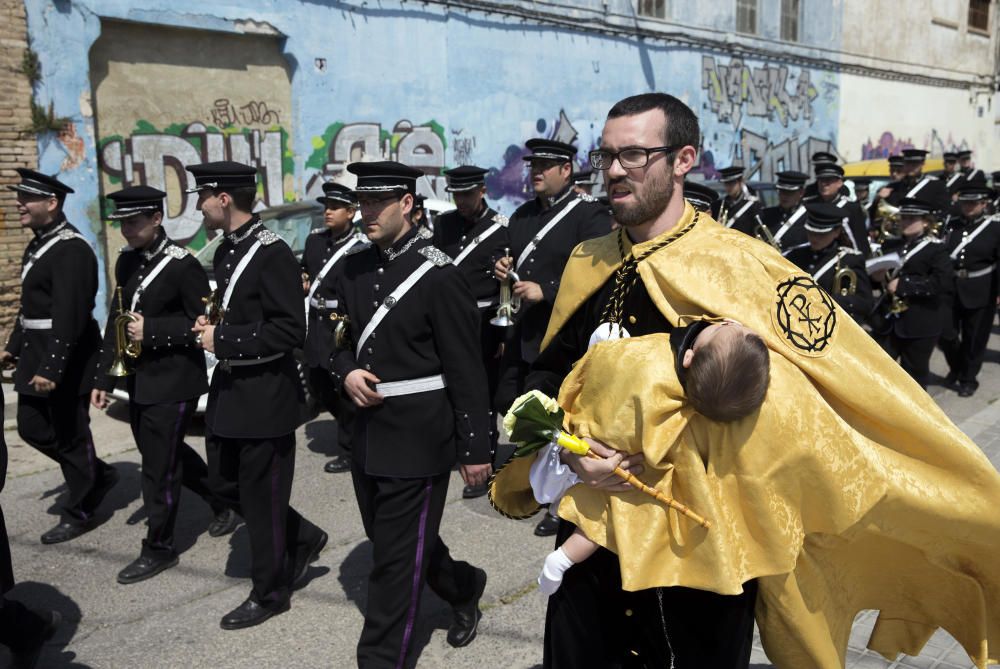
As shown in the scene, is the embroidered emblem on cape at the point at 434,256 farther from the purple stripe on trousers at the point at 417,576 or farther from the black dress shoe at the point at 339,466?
the black dress shoe at the point at 339,466

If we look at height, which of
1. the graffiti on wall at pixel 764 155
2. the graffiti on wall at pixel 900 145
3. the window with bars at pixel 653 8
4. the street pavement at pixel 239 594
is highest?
the window with bars at pixel 653 8

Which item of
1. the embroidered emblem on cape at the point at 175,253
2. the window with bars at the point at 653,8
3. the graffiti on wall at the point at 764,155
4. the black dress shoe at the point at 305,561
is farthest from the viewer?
the graffiti on wall at the point at 764,155

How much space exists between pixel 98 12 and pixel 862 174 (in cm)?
1233

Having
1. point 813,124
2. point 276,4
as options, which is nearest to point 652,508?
point 276,4

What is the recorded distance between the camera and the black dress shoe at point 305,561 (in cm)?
504

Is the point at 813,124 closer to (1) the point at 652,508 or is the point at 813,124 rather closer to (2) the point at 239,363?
(2) the point at 239,363

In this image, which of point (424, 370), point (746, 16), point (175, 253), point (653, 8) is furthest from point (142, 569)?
point (746, 16)

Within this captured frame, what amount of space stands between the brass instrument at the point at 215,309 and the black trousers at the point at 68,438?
1.49 metres

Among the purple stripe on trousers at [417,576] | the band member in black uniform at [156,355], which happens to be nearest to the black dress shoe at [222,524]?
the band member in black uniform at [156,355]

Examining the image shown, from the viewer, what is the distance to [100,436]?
8.16 metres

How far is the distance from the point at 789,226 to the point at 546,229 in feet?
13.3

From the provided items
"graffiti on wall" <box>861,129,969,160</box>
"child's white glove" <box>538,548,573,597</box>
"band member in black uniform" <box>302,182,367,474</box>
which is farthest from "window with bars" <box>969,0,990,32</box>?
"child's white glove" <box>538,548,573,597</box>

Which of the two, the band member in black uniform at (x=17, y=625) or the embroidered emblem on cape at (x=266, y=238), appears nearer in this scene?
the band member in black uniform at (x=17, y=625)

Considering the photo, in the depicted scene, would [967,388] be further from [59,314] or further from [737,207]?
[59,314]
